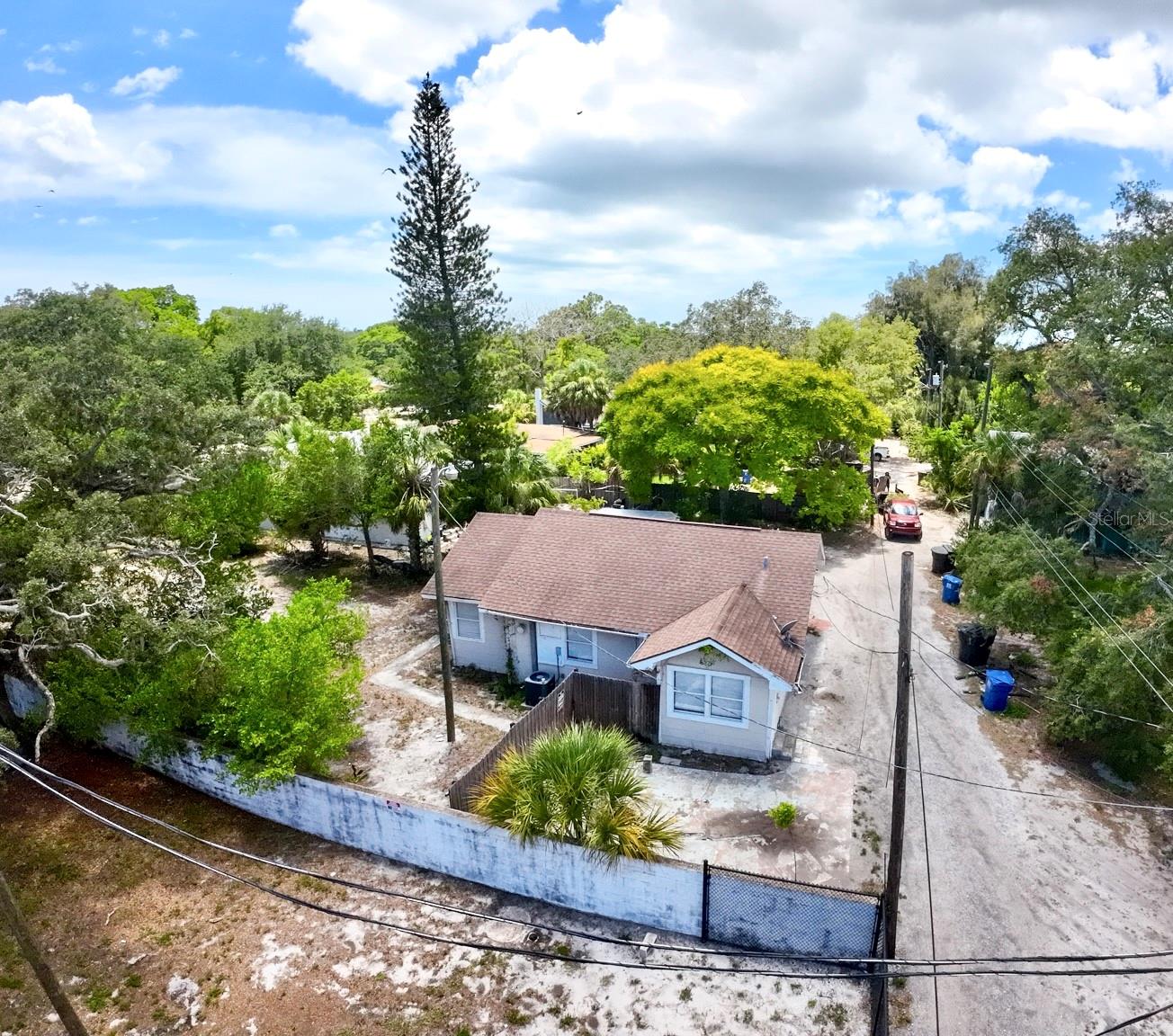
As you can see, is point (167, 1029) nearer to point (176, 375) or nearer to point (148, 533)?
point (148, 533)

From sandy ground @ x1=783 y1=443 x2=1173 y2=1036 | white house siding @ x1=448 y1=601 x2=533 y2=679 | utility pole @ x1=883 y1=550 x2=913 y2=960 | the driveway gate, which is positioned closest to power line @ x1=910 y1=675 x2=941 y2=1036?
sandy ground @ x1=783 y1=443 x2=1173 y2=1036

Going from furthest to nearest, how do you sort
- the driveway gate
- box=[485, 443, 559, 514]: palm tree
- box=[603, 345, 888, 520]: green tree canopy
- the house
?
box=[603, 345, 888, 520]: green tree canopy, box=[485, 443, 559, 514]: palm tree, the house, the driveway gate

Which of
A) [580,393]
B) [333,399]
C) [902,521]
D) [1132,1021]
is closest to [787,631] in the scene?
[1132,1021]

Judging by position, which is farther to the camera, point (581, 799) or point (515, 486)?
point (515, 486)

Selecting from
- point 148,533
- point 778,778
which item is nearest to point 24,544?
point 148,533

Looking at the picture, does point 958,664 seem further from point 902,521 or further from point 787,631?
point 902,521

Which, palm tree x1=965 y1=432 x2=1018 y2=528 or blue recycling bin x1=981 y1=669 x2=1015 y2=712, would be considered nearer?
blue recycling bin x1=981 y1=669 x2=1015 y2=712

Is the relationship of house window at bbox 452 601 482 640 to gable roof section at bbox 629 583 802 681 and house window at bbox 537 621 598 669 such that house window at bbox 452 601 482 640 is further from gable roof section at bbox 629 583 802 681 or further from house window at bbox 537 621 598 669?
gable roof section at bbox 629 583 802 681
